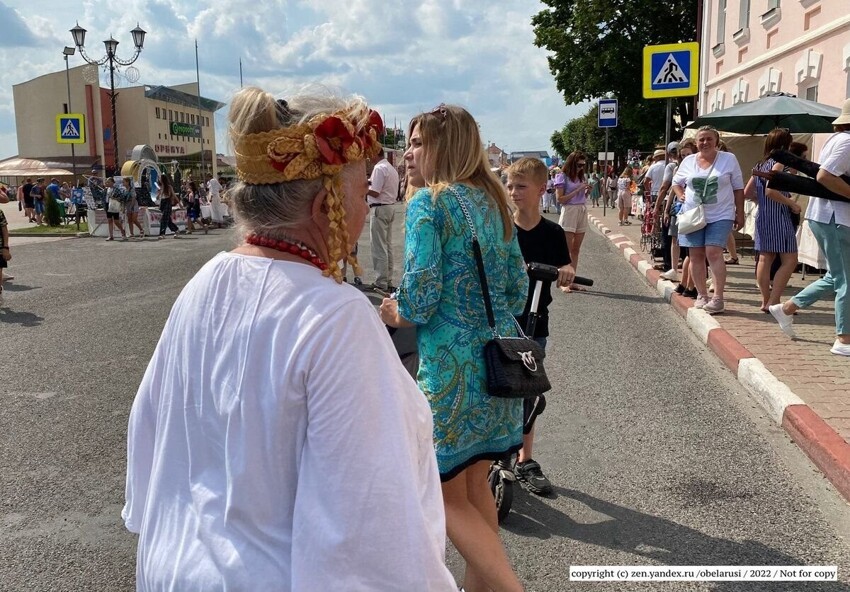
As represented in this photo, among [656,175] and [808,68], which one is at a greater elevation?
[808,68]

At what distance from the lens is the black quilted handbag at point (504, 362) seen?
8.53 feet

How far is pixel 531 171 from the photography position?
12.0ft

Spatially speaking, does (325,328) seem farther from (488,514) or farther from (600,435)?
(600,435)

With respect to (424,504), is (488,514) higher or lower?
lower

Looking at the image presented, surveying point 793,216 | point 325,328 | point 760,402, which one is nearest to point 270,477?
point 325,328

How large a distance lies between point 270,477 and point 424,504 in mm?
306

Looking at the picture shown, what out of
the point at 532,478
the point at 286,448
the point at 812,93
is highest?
the point at 812,93

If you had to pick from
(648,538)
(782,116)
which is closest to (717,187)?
(782,116)

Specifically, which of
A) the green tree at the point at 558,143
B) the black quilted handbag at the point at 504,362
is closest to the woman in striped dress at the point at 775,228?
the black quilted handbag at the point at 504,362

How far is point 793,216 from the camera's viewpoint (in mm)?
7730

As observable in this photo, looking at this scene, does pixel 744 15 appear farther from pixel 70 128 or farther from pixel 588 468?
pixel 70 128

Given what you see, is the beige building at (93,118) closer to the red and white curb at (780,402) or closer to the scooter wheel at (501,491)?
the red and white curb at (780,402)

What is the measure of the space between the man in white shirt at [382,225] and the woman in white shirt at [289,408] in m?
8.59

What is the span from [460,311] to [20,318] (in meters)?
7.66
